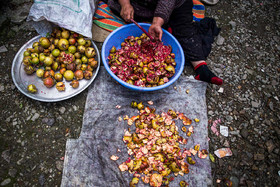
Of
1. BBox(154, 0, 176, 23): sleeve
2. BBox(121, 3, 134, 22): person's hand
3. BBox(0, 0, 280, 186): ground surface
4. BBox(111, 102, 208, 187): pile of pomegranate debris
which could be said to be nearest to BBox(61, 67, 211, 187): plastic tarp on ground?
BBox(111, 102, 208, 187): pile of pomegranate debris

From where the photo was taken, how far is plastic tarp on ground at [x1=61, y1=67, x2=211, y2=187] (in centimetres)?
229

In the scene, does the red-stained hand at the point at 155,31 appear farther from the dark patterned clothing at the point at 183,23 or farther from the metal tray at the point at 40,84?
the metal tray at the point at 40,84

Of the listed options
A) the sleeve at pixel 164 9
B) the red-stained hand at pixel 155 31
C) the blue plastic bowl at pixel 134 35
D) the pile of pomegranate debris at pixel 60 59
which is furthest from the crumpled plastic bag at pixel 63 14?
the sleeve at pixel 164 9

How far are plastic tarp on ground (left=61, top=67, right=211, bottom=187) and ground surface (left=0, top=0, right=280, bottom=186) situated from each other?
192 mm

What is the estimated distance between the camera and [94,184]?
→ 2.24 metres

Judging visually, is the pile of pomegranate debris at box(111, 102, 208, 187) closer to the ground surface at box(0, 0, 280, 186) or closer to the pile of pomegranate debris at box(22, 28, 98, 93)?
the ground surface at box(0, 0, 280, 186)

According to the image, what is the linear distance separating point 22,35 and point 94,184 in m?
2.98

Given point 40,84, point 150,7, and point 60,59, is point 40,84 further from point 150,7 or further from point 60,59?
point 150,7

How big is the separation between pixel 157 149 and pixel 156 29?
1.76 metres

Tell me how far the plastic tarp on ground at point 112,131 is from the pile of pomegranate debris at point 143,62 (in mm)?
322

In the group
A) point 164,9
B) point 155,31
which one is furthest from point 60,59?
point 164,9

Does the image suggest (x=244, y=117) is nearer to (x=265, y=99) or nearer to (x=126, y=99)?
(x=265, y=99)

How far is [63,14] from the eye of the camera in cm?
258

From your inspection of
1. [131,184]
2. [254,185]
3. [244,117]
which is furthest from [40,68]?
[254,185]
